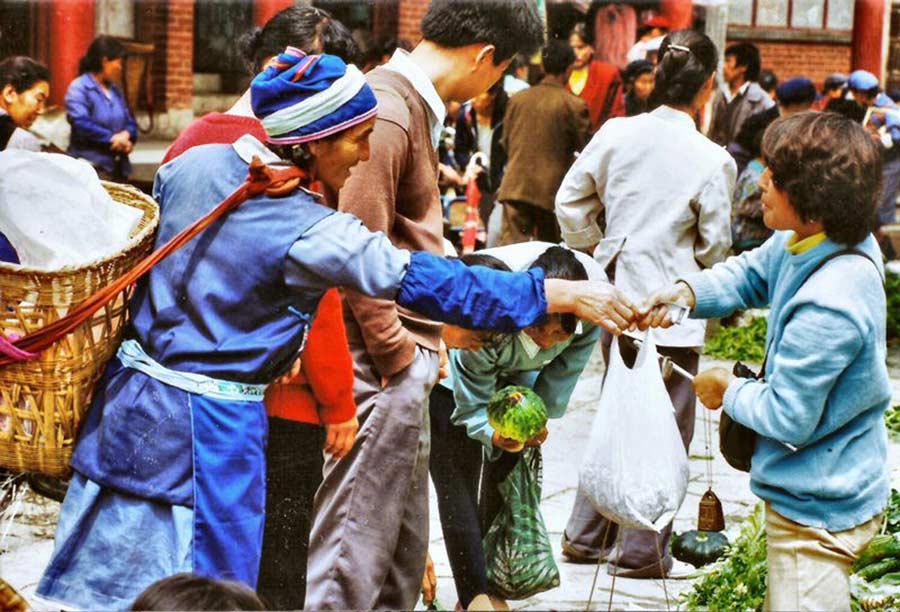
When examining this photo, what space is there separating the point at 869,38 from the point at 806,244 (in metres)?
15.5

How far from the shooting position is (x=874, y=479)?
11.9 feet

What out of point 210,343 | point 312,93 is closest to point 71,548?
point 210,343

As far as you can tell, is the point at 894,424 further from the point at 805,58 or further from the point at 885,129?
the point at 805,58

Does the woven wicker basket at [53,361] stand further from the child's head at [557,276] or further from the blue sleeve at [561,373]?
the blue sleeve at [561,373]

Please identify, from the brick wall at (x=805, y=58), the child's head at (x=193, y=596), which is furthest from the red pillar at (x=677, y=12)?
the child's head at (x=193, y=596)

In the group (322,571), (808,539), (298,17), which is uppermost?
(298,17)

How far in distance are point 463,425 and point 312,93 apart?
1.57 meters

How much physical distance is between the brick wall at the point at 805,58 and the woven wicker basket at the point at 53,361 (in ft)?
49.6

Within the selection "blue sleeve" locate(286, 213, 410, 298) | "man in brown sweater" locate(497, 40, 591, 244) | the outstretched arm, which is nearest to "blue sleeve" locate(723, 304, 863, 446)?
the outstretched arm

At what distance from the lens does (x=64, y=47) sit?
11.5 meters

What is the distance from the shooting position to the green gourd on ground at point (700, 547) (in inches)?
208

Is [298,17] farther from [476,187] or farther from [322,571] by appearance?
[476,187]

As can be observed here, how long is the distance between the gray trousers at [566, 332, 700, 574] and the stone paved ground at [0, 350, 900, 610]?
0.07 m

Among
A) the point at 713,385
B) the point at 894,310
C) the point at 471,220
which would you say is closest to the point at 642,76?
the point at 471,220
